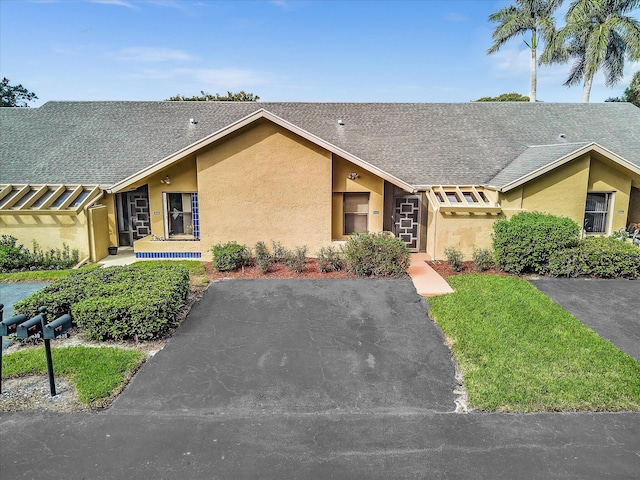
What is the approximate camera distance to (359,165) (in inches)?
587

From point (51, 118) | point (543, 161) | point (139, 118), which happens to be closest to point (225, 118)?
point (139, 118)

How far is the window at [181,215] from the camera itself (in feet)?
53.7

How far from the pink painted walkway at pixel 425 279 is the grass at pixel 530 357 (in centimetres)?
64

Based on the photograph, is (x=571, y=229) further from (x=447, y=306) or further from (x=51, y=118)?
(x=51, y=118)

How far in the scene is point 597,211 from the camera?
629 inches

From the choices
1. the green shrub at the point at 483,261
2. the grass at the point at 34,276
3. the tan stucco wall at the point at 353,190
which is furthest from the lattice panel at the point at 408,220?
the grass at the point at 34,276

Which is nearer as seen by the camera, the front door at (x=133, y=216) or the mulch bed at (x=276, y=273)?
the mulch bed at (x=276, y=273)

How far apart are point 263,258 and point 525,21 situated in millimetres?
27919

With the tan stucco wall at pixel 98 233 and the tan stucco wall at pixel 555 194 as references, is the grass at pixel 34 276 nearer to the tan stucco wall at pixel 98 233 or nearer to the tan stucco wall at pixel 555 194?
the tan stucco wall at pixel 98 233

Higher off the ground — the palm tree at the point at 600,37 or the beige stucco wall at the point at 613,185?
the palm tree at the point at 600,37

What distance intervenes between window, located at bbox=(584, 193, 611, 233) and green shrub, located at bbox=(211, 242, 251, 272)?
13.0 m

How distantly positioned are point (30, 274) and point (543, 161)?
1831 centimetres

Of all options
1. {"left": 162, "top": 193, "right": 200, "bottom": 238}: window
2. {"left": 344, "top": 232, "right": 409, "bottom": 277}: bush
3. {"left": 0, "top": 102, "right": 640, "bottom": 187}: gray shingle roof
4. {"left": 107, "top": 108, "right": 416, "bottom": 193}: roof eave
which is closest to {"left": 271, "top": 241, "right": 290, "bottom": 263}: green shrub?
{"left": 344, "top": 232, "right": 409, "bottom": 277}: bush

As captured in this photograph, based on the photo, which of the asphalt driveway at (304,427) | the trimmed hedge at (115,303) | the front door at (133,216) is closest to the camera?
the asphalt driveway at (304,427)
